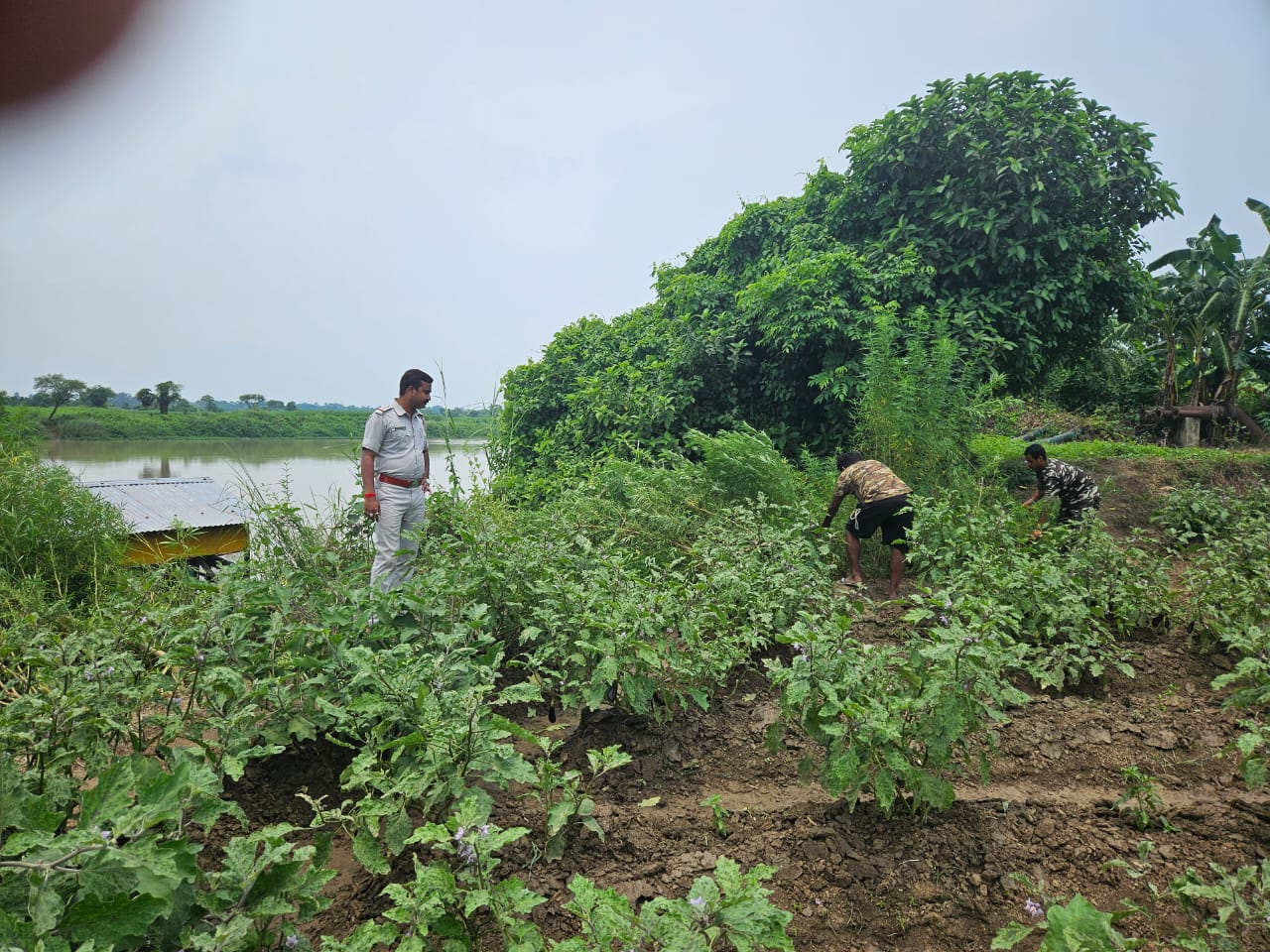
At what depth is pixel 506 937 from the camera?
162 cm

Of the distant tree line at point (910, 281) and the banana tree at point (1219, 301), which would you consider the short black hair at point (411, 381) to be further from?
the banana tree at point (1219, 301)

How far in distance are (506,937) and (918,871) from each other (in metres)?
1.20

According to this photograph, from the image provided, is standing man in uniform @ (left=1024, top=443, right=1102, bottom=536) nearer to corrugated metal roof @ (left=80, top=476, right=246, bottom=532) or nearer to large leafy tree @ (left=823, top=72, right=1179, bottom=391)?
large leafy tree @ (left=823, top=72, right=1179, bottom=391)

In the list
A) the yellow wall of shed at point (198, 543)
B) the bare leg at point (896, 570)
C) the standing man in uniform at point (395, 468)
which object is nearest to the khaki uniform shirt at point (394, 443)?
the standing man in uniform at point (395, 468)

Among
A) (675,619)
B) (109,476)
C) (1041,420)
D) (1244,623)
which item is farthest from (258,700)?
(1041,420)

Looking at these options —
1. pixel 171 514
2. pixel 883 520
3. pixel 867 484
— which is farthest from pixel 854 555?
pixel 171 514

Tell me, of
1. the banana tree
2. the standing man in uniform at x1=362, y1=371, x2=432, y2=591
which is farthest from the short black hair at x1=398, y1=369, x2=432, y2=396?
the banana tree

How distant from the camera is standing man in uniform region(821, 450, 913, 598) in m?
5.41

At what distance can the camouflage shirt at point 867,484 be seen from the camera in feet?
17.9

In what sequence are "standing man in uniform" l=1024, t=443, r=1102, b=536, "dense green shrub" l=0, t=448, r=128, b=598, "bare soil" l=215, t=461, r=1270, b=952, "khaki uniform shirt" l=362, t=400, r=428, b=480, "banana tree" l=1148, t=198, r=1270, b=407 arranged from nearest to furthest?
"bare soil" l=215, t=461, r=1270, b=952
"dense green shrub" l=0, t=448, r=128, b=598
"khaki uniform shirt" l=362, t=400, r=428, b=480
"standing man in uniform" l=1024, t=443, r=1102, b=536
"banana tree" l=1148, t=198, r=1270, b=407

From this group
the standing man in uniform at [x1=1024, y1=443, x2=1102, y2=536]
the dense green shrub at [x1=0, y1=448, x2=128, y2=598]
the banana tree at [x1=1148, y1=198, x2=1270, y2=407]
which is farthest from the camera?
the banana tree at [x1=1148, y1=198, x2=1270, y2=407]

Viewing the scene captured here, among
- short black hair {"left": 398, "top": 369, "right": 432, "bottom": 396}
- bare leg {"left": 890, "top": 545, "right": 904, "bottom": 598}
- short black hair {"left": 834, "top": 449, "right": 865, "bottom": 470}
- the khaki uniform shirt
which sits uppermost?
short black hair {"left": 398, "top": 369, "right": 432, "bottom": 396}

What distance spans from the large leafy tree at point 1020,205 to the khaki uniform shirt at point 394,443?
6187 millimetres

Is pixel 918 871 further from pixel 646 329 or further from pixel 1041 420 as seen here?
pixel 1041 420
